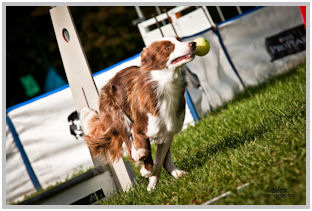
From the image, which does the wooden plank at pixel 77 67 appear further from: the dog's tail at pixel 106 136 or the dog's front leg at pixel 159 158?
the dog's front leg at pixel 159 158

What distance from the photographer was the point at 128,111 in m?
2.89

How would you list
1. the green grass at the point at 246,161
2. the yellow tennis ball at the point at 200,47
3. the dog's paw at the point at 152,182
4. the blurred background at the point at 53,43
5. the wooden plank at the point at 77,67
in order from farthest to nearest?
1. the blurred background at the point at 53,43
2. the wooden plank at the point at 77,67
3. the dog's paw at the point at 152,182
4. the yellow tennis ball at the point at 200,47
5. the green grass at the point at 246,161

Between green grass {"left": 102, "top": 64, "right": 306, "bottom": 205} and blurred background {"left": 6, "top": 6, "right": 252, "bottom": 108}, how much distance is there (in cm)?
639

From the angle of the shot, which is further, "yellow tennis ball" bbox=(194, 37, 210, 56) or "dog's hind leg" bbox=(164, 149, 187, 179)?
"dog's hind leg" bbox=(164, 149, 187, 179)

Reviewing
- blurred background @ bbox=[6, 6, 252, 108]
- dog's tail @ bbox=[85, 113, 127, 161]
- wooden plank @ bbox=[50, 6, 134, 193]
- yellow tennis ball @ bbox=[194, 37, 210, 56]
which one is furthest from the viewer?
blurred background @ bbox=[6, 6, 252, 108]

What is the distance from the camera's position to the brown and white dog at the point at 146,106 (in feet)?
8.97

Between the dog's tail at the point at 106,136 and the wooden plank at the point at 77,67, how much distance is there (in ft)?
0.88

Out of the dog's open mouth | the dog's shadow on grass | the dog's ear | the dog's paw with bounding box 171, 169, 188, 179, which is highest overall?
the dog's ear

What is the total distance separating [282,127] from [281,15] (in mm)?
3866

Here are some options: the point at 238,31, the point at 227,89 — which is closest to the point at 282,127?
the point at 227,89

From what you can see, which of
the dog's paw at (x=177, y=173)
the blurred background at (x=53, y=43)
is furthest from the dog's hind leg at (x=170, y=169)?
the blurred background at (x=53, y=43)

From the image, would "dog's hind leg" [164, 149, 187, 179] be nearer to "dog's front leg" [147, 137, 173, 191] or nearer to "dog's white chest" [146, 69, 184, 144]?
"dog's front leg" [147, 137, 173, 191]

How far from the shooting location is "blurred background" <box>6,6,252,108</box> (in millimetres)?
10562

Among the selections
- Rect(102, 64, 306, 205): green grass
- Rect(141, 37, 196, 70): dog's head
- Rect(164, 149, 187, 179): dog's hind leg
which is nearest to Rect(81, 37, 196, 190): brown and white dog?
Rect(141, 37, 196, 70): dog's head
